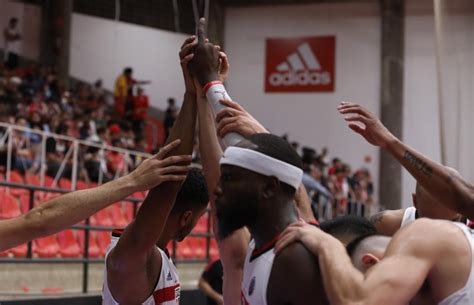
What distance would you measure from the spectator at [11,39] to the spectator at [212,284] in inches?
609

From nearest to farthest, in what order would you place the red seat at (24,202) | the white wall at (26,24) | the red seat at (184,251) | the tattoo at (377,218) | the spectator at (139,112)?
the tattoo at (377,218), the red seat at (24,202), the red seat at (184,251), the spectator at (139,112), the white wall at (26,24)

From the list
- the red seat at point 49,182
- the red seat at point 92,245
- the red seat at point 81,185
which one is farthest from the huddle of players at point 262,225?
the red seat at point 81,185

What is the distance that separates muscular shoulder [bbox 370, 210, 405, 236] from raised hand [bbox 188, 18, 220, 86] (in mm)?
1463

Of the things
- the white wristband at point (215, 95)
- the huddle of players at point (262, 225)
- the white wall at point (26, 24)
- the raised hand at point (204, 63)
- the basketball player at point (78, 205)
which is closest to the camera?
the huddle of players at point (262, 225)

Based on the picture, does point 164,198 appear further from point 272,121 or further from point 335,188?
point 272,121

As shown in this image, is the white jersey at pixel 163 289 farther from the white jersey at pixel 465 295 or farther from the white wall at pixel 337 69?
the white wall at pixel 337 69

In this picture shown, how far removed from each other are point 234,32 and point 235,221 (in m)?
26.5

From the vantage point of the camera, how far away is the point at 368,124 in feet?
13.1

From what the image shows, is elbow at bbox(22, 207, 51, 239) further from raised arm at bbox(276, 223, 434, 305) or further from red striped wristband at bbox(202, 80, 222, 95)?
raised arm at bbox(276, 223, 434, 305)

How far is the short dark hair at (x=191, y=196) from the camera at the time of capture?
161 inches

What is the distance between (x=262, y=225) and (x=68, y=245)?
8.59 meters

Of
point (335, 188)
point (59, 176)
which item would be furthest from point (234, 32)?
point (59, 176)

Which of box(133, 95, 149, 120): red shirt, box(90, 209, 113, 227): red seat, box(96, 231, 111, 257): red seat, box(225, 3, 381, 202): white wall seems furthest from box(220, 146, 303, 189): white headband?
box(225, 3, 381, 202): white wall

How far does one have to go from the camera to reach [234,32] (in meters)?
29.3
